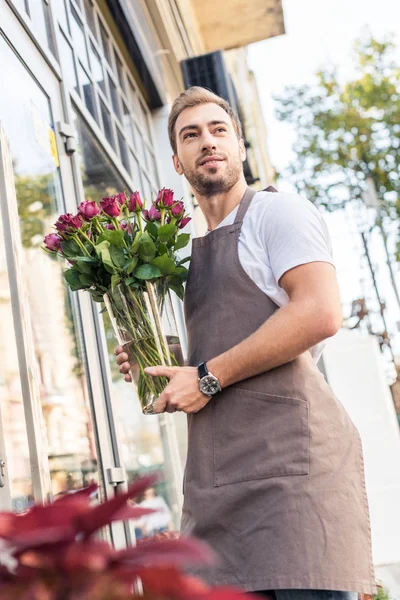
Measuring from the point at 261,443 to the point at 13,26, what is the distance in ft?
6.52

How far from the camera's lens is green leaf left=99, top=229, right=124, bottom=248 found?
5.54 ft

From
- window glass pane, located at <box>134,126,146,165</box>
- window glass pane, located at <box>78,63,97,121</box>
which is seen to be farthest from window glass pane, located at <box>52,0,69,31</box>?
window glass pane, located at <box>134,126,146,165</box>

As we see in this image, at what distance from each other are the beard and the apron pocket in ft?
1.84

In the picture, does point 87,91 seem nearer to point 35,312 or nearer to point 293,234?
point 35,312

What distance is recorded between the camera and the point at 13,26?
2.77m

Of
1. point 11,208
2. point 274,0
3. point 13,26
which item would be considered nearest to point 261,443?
point 11,208

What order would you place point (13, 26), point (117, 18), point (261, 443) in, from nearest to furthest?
point (261, 443), point (13, 26), point (117, 18)

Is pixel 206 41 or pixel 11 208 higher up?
pixel 206 41

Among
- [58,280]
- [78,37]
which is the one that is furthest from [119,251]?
[78,37]

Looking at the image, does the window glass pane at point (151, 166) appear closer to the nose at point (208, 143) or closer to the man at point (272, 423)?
the nose at point (208, 143)

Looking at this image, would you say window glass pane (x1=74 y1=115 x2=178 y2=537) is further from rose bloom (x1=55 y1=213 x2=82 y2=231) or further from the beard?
rose bloom (x1=55 y1=213 x2=82 y2=231)

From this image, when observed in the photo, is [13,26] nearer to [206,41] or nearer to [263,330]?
[263,330]

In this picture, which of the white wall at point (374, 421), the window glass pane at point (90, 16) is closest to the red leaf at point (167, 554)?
the window glass pane at point (90, 16)

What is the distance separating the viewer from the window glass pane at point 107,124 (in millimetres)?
4287
